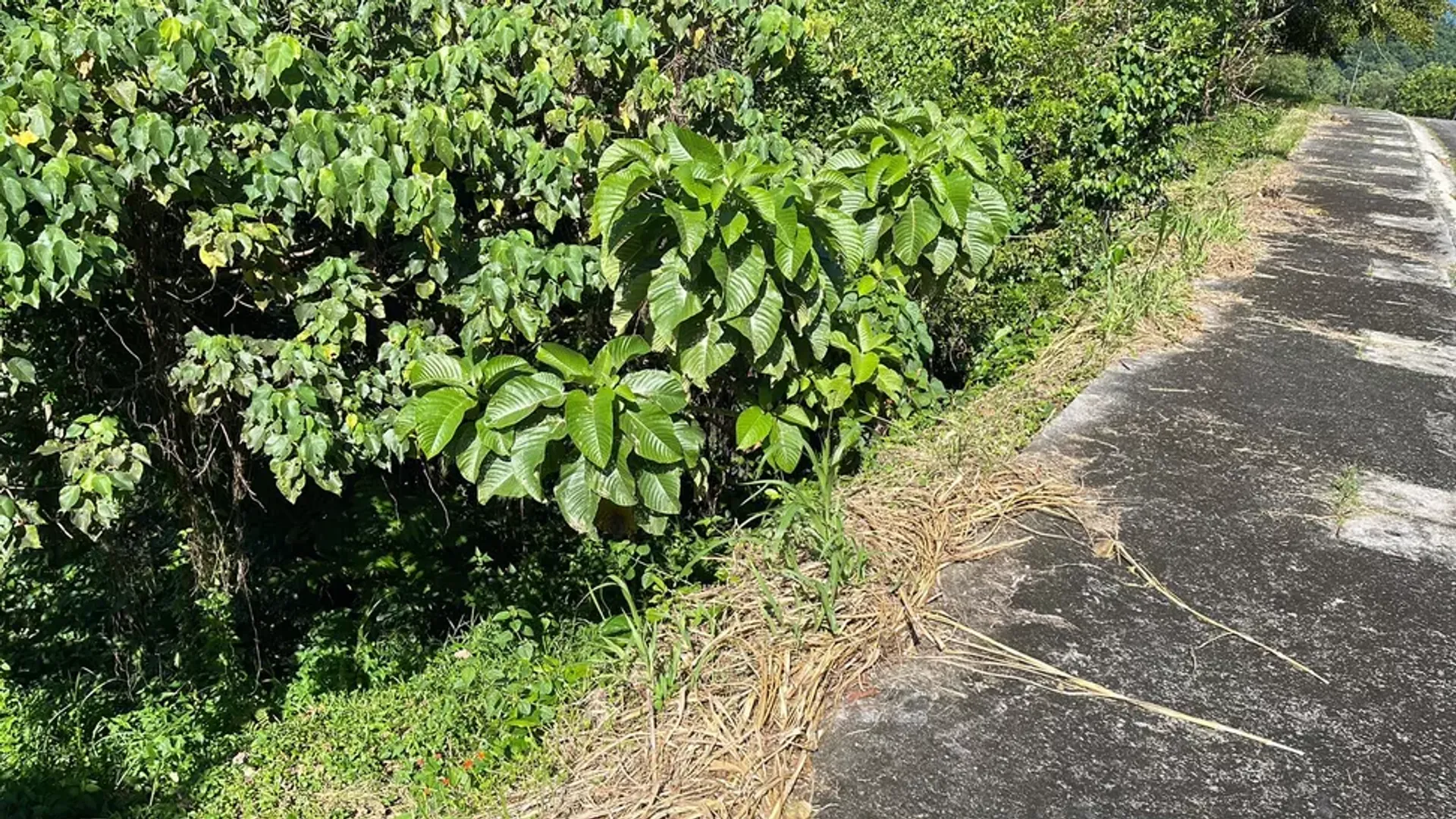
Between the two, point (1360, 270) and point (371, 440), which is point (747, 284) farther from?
point (1360, 270)

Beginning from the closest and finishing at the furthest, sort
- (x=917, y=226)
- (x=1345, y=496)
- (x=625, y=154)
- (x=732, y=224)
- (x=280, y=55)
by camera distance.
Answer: (x=732, y=224), (x=625, y=154), (x=1345, y=496), (x=280, y=55), (x=917, y=226)

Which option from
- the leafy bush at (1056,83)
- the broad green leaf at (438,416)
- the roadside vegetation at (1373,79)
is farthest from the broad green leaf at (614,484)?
the roadside vegetation at (1373,79)

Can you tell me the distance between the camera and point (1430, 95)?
1232 inches

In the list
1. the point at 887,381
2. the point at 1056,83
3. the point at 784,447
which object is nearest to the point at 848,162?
the point at 887,381

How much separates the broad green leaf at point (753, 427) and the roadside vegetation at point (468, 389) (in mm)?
62

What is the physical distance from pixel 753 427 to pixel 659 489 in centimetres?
67

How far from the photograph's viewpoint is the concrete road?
1.76 meters

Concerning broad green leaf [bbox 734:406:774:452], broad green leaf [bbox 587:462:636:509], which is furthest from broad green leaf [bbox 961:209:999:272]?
broad green leaf [bbox 587:462:636:509]

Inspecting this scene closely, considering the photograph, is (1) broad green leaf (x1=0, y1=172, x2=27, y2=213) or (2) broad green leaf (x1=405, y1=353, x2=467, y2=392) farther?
(2) broad green leaf (x1=405, y1=353, x2=467, y2=392)

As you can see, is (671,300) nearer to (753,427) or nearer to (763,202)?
(763,202)

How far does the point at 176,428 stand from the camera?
11.7 feet

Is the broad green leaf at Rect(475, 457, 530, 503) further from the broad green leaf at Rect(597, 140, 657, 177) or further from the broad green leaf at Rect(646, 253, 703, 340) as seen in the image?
the broad green leaf at Rect(597, 140, 657, 177)

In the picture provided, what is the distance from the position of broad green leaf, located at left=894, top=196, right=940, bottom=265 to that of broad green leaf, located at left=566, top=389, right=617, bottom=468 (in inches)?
49.9

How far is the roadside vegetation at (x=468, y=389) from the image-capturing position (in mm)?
2322
